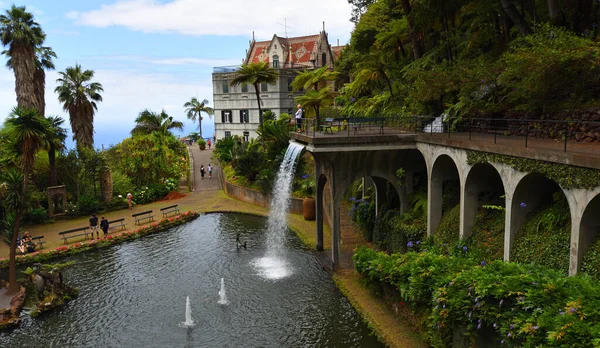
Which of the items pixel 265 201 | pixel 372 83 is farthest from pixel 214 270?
pixel 372 83

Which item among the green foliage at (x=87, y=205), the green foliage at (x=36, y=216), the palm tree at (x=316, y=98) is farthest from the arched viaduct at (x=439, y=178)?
the green foliage at (x=36, y=216)

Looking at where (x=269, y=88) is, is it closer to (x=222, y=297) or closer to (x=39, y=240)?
(x=39, y=240)

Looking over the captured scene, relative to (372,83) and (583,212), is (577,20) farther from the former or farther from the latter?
(372,83)

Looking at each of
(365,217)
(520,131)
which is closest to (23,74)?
(365,217)

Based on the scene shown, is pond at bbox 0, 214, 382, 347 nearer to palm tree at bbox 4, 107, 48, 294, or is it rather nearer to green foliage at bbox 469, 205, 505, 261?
palm tree at bbox 4, 107, 48, 294

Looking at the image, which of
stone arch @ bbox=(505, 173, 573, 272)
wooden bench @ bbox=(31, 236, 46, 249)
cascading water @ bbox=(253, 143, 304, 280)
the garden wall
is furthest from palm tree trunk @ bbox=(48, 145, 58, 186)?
stone arch @ bbox=(505, 173, 573, 272)

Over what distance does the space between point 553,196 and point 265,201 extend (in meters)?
22.1

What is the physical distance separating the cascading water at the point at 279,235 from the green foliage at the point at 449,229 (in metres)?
6.51

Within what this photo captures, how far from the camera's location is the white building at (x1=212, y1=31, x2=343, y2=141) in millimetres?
57188

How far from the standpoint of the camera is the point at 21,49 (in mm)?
31875

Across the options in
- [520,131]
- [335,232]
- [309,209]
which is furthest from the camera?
[309,209]

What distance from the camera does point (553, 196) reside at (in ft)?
43.8

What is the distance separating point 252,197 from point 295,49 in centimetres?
3670

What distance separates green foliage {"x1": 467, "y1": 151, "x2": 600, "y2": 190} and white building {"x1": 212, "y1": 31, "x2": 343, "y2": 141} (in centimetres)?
4298
